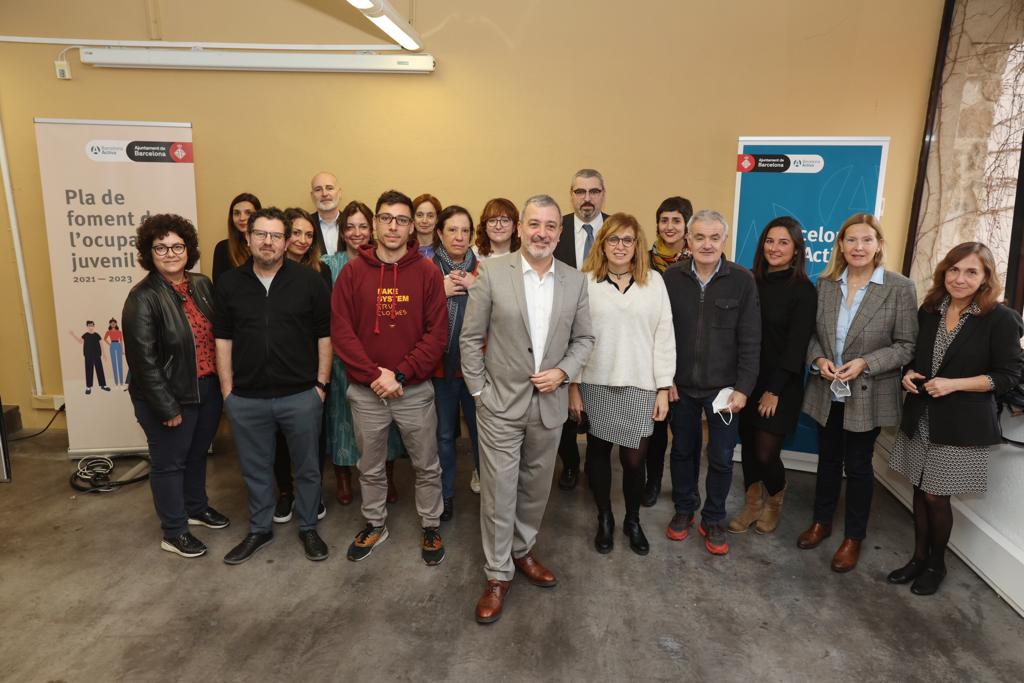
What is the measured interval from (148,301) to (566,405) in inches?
77.5

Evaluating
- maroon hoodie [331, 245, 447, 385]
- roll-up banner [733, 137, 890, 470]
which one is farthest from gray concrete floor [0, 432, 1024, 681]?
roll-up banner [733, 137, 890, 470]

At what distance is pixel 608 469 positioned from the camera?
10.1ft

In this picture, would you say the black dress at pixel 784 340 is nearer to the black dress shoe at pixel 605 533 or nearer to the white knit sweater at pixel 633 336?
the white knit sweater at pixel 633 336

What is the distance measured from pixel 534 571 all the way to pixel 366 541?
0.89 metres

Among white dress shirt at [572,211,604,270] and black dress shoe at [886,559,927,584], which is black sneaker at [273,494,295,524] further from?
black dress shoe at [886,559,927,584]

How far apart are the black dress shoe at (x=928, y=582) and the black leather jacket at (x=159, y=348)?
3522 mm

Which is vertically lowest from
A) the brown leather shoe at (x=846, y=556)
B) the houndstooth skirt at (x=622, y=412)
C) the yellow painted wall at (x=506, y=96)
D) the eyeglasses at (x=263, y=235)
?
the brown leather shoe at (x=846, y=556)

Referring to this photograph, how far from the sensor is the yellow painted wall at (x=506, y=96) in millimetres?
4250

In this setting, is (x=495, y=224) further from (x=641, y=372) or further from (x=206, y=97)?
(x=206, y=97)

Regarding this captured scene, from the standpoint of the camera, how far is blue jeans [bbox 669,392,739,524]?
3.03 meters

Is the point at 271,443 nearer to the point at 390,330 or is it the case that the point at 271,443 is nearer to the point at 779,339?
the point at 390,330

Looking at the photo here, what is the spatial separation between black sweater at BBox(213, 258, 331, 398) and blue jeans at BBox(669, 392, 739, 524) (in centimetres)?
187

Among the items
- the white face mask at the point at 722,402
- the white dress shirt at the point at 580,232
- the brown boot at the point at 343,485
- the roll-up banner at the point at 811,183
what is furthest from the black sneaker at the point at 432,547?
the roll-up banner at the point at 811,183

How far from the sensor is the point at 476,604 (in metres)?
2.70
